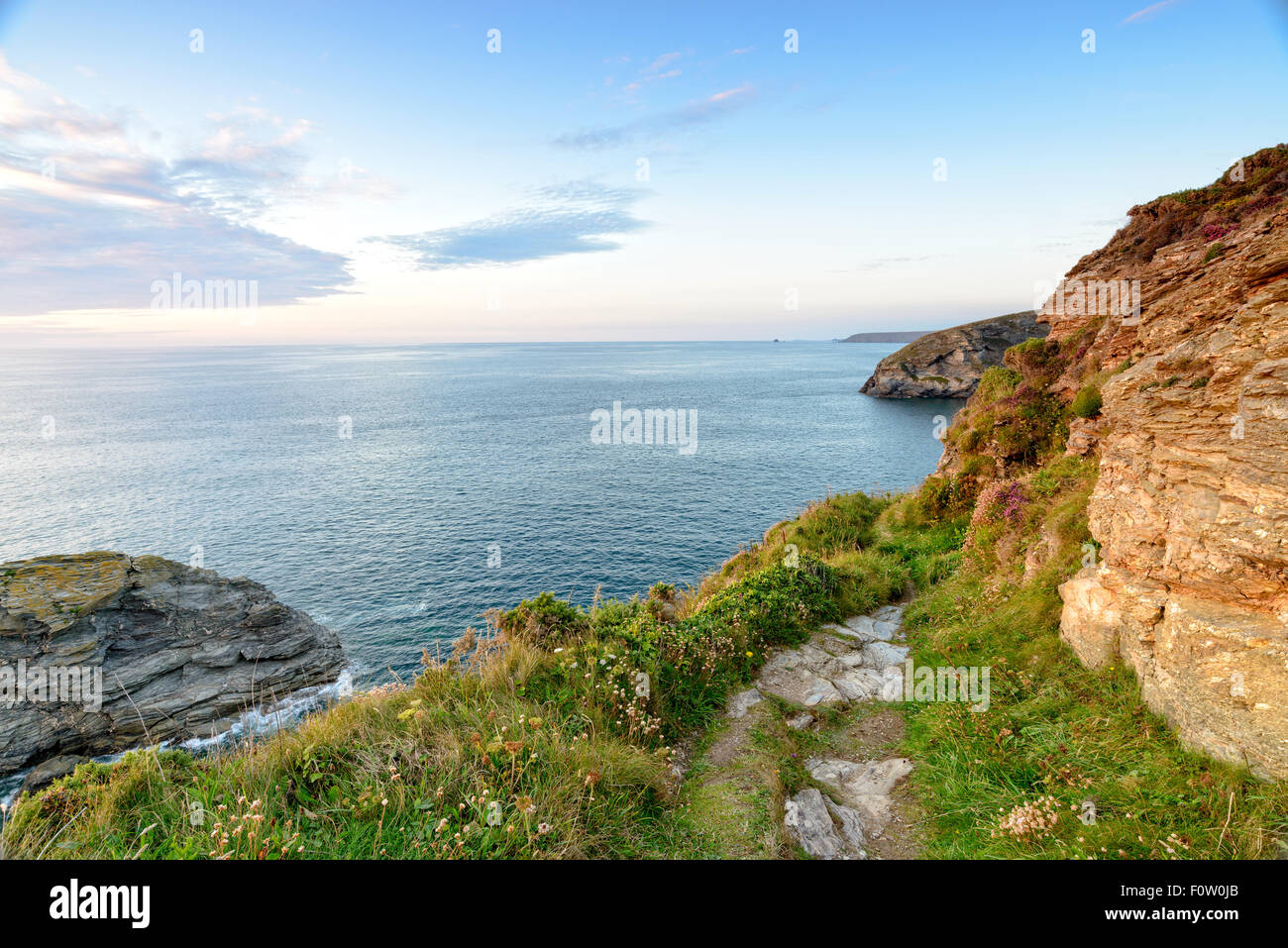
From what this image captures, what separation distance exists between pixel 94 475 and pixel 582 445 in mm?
44987

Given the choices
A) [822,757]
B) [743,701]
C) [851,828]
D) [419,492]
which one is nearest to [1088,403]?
[822,757]

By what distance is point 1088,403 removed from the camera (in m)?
13.1

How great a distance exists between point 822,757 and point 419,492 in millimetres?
43192

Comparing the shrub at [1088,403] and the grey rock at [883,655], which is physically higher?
the shrub at [1088,403]

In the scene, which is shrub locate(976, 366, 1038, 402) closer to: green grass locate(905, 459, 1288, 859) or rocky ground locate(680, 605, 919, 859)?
green grass locate(905, 459, 1288, 859)

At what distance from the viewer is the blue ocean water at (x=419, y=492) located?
3000 centimetres

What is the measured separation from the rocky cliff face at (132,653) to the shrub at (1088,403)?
83.7ft

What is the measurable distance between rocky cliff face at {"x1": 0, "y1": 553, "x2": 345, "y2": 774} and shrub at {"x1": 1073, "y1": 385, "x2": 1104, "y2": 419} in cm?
2552

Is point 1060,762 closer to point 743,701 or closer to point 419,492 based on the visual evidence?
point 743,701

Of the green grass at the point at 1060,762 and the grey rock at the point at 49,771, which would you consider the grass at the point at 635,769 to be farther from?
the grey rock at the point at 49,771

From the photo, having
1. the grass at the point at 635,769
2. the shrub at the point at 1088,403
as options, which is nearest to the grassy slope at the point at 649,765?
the grass at the point at 635,769

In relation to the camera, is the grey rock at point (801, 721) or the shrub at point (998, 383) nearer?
the grey rock at point (801, 721)

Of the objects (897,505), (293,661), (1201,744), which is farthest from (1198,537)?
(293,661)

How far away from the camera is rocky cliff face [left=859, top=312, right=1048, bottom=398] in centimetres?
9800
